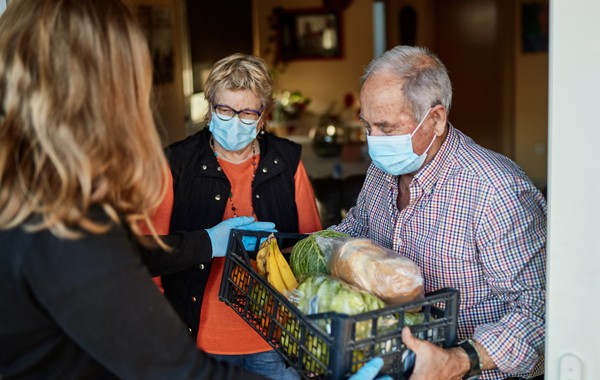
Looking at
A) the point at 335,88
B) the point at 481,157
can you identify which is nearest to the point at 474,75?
the point at 335,88

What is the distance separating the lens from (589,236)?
1.38 meters

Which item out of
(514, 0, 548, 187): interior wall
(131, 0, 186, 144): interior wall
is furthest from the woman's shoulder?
(514, 0, 548, 187): interior wall

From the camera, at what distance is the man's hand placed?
1.43 metres

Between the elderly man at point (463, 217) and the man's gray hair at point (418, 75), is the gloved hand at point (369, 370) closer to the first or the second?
the elderly man at point (463, 217)

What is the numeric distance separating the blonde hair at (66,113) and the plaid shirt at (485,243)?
36.8 inches

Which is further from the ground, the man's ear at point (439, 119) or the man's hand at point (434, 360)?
the man's ear at point (439, 119)

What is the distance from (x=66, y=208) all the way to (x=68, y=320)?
0.18 metres

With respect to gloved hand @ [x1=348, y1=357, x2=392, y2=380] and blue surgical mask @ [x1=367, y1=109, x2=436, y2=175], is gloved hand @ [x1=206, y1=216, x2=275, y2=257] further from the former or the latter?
gloved hand @ [x1=348, y1=357, x2=392, y2=380]

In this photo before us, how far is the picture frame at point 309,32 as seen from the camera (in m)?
8.22

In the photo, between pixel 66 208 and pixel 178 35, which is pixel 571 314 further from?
pixel 178 35

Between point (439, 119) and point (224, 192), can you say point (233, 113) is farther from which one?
point (439, 119)

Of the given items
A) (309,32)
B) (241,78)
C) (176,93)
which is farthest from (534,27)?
(241,78)

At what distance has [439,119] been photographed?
1911 millimetres

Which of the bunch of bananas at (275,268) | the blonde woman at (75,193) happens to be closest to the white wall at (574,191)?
the bunch of bananas at (275,268)
